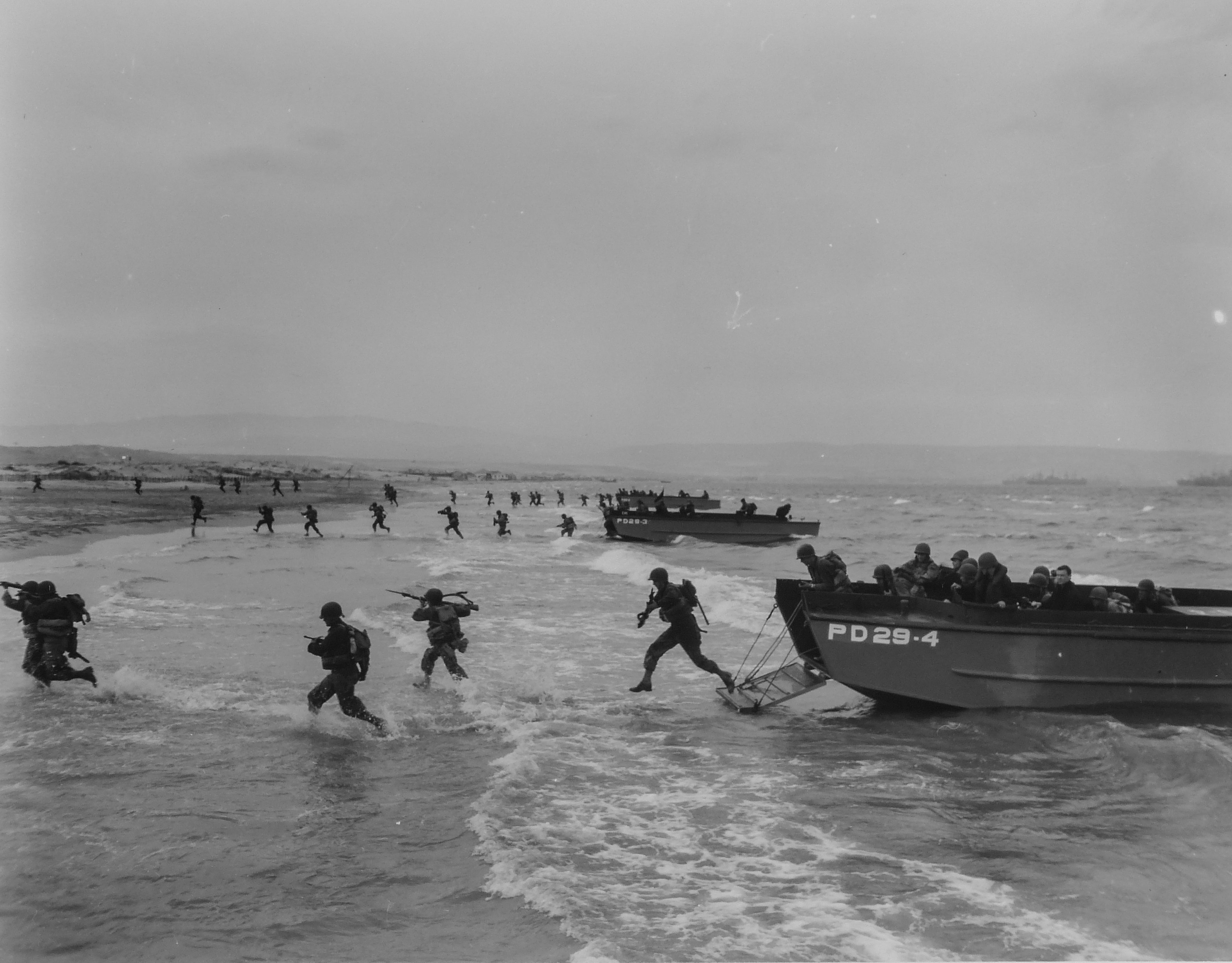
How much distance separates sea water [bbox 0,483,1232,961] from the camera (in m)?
5.09

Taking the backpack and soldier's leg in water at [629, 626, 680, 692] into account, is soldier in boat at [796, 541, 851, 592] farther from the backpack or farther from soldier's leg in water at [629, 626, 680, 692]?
the backpack

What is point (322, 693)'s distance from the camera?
9070mm

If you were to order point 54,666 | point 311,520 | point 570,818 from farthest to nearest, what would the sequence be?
point 311,520 < point 54,666 < point 570,818

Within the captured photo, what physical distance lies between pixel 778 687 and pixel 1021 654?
113 inches

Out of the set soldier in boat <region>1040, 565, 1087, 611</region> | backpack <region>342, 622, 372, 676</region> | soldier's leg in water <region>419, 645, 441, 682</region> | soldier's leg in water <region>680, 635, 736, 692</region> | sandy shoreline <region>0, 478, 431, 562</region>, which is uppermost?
soldier in boat <region>1040, 565, 1087, 611</region>

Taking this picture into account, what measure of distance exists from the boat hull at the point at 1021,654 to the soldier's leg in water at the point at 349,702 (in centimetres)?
482

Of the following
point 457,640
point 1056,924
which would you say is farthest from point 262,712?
point 1056,924

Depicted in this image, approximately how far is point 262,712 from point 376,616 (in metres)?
7.32

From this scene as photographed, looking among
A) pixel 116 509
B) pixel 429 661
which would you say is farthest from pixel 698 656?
pixel 116 509

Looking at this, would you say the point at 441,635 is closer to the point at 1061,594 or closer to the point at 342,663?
the point at 342,663

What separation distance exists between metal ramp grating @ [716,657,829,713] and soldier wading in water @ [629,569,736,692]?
0.20m

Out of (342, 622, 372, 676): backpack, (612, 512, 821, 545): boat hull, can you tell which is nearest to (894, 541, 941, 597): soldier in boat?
(342, 622, 372, 676): backpack

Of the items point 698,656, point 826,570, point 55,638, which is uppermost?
point 826,570

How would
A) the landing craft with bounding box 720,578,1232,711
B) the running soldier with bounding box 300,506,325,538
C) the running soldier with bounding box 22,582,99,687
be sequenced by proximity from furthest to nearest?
the running soldier with bounding box 300,506,325,538, the running soldier with bounding box 22,582,99,687, the landing craft with bounding box 720,578,1232,711
